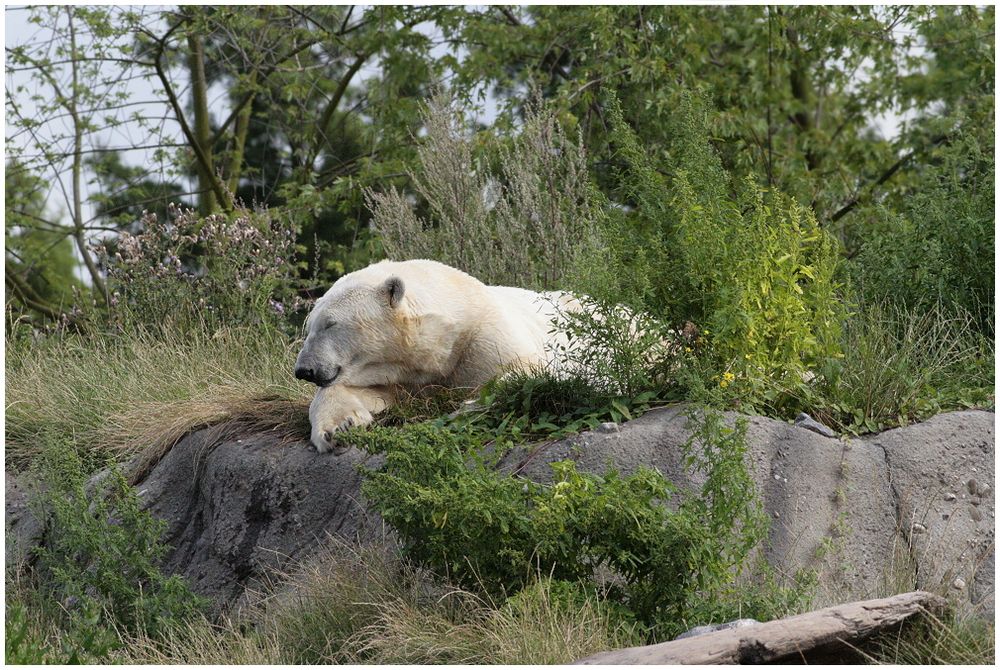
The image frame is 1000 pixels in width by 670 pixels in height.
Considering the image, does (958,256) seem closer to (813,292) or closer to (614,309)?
(813,292)

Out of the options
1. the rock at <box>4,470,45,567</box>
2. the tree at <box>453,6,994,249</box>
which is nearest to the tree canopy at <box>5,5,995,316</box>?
the tree at <box>453,6,994,249</box>

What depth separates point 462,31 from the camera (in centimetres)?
1442

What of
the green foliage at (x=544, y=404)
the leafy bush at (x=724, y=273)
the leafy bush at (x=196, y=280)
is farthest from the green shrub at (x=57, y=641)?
the leafy bush at (x=196, y=280)

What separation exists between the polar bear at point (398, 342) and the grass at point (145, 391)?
61 centimetres

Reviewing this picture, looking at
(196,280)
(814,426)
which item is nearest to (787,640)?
(814,426)

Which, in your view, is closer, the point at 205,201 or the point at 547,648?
the point at 547,648

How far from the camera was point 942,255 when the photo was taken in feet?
26.3

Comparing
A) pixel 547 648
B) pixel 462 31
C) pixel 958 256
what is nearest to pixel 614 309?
pixel 547 648

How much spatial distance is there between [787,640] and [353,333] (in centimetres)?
292

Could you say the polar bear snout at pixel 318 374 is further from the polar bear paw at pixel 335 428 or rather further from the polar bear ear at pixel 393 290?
the polar bear ear at pixel 393 290

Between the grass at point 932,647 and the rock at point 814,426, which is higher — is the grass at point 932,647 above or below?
below

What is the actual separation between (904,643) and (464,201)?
5.75m

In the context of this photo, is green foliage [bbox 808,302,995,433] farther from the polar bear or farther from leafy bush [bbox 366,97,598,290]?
leafy bush [bbox 366,97,598,290]

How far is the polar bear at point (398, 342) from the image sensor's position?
619 centimetres
